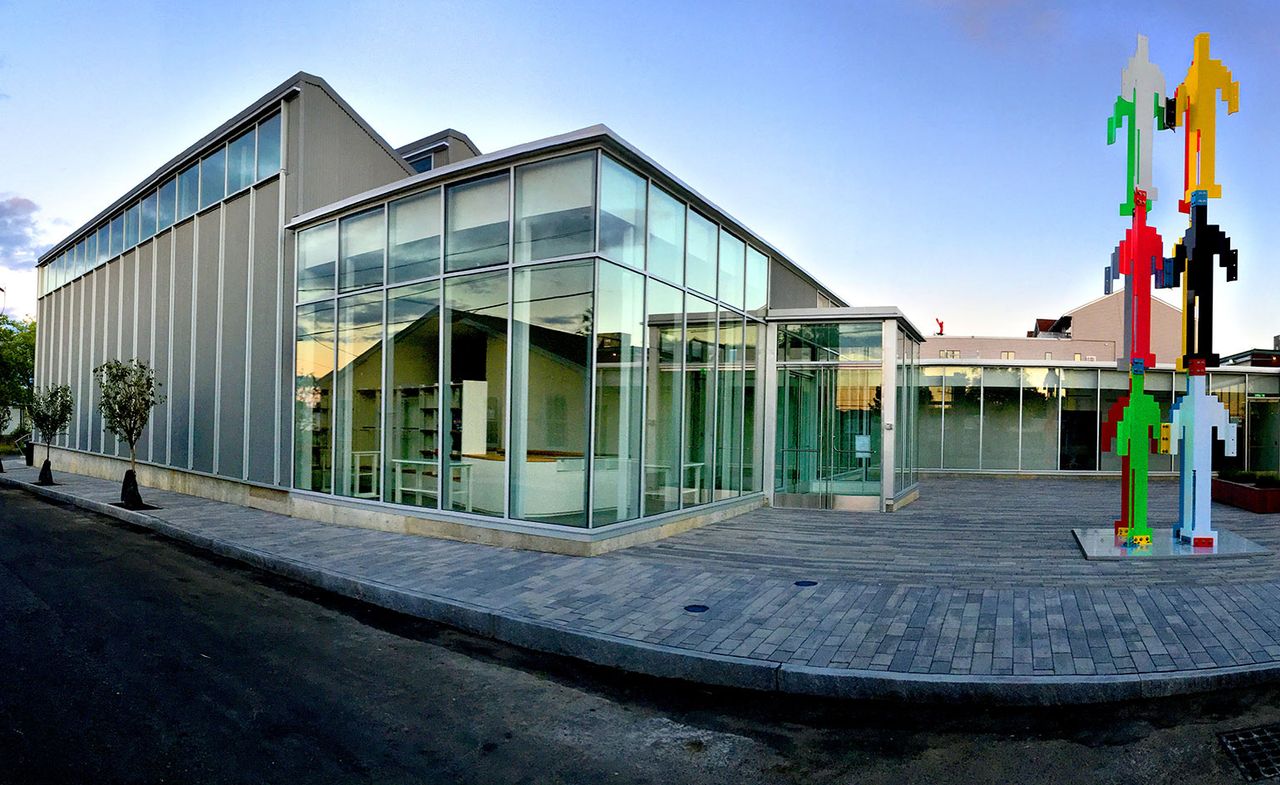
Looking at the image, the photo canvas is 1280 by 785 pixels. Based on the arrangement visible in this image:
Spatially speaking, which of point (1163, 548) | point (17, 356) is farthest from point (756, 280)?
point (17, 356)

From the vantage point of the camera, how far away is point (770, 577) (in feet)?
27.9

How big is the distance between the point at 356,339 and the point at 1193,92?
12.8 m

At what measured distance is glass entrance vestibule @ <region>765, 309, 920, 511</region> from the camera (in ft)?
48.6

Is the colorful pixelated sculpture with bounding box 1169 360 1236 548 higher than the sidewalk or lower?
higher

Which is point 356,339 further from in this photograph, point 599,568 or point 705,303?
point 599,568

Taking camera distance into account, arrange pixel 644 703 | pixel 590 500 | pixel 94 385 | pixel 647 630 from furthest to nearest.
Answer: pixel 94 385, pixel 590 500, pixel 647 630, pixel 644 703

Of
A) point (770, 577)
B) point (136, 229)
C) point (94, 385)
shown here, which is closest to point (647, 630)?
point (770, 577)

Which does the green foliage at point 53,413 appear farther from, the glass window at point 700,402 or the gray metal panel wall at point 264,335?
the glass window at point 700,402

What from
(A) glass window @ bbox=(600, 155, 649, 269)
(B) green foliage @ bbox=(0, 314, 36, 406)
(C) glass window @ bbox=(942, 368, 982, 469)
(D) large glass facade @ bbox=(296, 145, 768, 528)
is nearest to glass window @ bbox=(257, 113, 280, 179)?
(D) large glass facade @ bbox=(296, 145, 768, 528)

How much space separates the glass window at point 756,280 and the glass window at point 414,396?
5.93 m

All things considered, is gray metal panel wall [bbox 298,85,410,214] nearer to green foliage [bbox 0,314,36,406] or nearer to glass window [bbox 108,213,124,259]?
glass window [bbox 108,213,124,259]

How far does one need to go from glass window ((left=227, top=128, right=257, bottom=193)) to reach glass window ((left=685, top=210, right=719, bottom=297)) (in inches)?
359

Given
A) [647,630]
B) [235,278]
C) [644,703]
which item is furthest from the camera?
[235,278]

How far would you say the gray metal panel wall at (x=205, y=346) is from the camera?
16875mm
